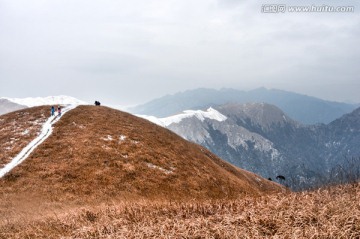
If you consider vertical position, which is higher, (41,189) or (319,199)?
(319,199)

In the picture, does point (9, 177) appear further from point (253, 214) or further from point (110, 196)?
point (253, 214)

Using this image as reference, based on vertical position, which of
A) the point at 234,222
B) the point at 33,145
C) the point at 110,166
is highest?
the point at 33,145

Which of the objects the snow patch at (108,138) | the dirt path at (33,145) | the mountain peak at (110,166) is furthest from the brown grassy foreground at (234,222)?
the snow patch at (108,138)

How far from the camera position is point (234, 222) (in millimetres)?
13336

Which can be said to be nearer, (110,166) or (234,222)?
(234,222)

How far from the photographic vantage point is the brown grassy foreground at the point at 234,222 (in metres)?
11.6

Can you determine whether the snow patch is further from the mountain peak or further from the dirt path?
the dirt path

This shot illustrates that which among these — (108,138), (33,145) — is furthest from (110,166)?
(33,145)

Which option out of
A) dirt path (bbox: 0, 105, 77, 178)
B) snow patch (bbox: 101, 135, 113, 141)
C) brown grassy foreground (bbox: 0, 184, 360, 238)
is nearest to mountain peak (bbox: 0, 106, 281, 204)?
snow patch (bbox: 101, 135, 113, 141)

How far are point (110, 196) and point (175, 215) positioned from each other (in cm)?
2696

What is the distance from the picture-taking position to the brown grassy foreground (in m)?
11.6

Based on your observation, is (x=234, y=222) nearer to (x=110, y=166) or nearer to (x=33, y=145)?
(x=110, y=166)

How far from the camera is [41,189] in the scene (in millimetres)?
40781

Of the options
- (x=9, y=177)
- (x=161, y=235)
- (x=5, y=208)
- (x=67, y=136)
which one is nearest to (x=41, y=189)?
(x=9, y=177)
